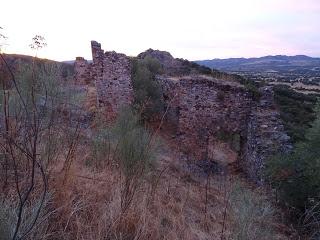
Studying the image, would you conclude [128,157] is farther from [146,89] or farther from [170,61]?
[170,61]

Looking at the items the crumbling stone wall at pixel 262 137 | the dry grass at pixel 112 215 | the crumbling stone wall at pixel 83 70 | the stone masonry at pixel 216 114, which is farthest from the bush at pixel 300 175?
the crumbling stone wall at pixel 83 70

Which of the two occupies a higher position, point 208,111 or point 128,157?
point 128,157

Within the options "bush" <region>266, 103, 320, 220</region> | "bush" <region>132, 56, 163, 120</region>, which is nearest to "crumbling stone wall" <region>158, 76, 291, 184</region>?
"bush" <region>132, 56, 163, 120</region>

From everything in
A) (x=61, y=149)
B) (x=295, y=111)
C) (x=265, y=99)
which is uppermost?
(x=61, y=149)

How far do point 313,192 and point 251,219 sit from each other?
14.2 feet

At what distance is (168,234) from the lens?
3324 mm

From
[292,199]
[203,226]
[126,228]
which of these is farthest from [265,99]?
[126,228]

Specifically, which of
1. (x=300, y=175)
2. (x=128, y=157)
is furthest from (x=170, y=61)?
(x=128, y=157)

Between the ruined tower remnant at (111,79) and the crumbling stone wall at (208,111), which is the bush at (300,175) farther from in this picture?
the ruined tower remnant at (111,79)

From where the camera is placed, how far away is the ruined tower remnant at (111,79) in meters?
15.5

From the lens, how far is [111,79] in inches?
615

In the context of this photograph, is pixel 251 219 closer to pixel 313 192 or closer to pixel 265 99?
pixel 313 192

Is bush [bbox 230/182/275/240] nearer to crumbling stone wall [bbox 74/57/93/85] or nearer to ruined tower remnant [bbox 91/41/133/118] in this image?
ruined tower remnant [bbox 91/41/133/118]

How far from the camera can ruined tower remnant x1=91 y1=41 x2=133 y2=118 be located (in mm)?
15477
